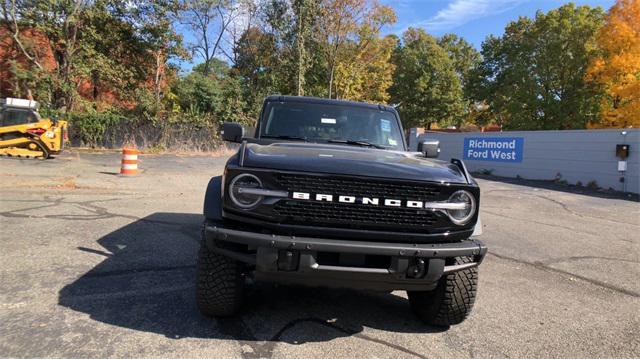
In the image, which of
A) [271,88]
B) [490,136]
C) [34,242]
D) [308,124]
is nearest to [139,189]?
[34,242]

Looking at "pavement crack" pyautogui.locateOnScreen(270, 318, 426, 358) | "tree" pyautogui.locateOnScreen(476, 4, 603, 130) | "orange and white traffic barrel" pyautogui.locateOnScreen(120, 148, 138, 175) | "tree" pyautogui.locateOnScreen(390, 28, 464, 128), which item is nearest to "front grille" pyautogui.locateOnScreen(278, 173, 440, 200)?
"pavement crack" pyautogui.locateOnScreen(270, 318, 426, 358)

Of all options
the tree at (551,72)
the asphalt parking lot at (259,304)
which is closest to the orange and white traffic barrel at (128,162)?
the asphalt parking lot at (259,304)

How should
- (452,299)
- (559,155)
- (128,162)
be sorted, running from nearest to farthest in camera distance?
(452,299)
(128,162)
(559,155)

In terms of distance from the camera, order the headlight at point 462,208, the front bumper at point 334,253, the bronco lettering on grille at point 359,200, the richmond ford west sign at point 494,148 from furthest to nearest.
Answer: the richmond ford west sign at point 494,148 → the headlight at point 462,208 → the bronco lettering on grille at point 359,200 → the front bumper at point 334,253

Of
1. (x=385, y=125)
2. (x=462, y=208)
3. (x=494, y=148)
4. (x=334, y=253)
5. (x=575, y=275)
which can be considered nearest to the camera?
(x=334, y=253)

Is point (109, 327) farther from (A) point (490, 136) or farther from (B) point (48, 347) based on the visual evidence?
(A) point (490, 136)

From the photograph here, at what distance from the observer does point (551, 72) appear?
32781 millimetres

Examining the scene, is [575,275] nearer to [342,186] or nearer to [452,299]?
[452,299]

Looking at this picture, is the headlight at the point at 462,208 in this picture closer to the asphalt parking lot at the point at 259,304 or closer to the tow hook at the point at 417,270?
the tow hook at the point at 417,270

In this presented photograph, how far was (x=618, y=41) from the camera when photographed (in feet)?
82.6

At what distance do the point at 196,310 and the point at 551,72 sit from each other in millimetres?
35388

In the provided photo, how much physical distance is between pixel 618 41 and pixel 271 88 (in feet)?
70.6

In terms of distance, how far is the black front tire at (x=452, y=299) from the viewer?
329cm

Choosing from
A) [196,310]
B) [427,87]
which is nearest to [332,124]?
[196,310]
